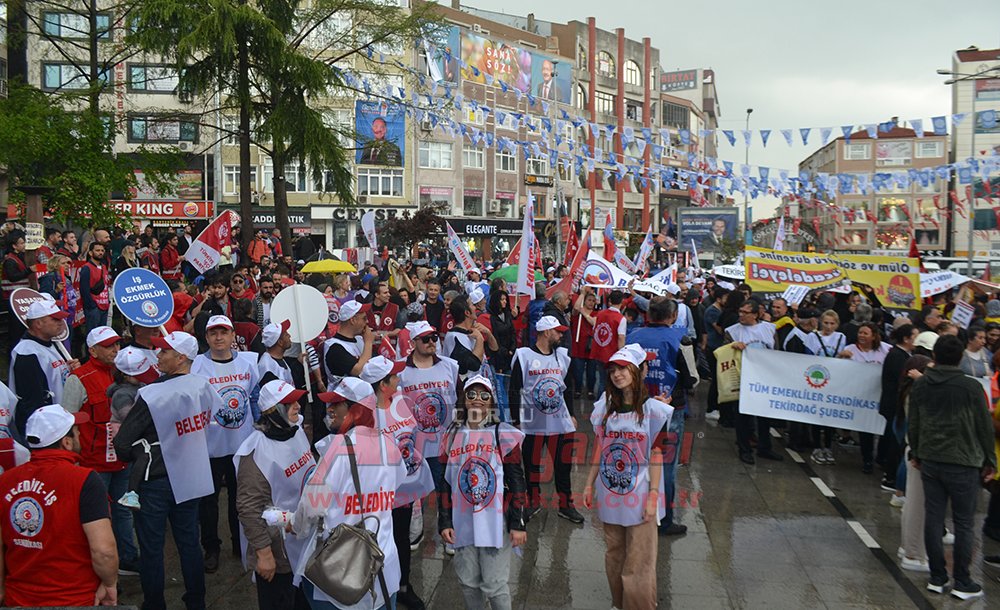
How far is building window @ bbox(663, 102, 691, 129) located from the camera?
70625 millimetres

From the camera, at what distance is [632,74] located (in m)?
66.8

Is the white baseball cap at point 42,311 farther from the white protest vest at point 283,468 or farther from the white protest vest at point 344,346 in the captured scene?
the white protest vest at point 283,468

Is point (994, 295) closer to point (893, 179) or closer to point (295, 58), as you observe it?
point (893, 179)

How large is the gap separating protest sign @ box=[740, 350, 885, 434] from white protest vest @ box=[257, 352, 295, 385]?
5298mm

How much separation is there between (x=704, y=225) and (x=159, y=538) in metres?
35.6

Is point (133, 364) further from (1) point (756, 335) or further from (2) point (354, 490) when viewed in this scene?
(1) point (756, 335)

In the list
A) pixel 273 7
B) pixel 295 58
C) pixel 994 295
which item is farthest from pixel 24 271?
pixel 994 295

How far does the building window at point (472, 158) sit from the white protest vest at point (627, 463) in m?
46.4

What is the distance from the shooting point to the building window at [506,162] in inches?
2105

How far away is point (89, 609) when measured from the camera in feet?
10.2

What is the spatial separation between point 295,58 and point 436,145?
1264 inches

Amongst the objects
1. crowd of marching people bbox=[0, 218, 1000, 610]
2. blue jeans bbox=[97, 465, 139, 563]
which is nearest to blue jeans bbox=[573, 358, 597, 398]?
crowd of marching people bbox=[0, 218, 1000, 610]

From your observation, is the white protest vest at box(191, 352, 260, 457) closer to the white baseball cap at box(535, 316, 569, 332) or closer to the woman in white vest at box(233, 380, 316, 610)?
the woman in white vest at box(233, 380, 316, 610)

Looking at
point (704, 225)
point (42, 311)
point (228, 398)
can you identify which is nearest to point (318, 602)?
point (228, 398)
